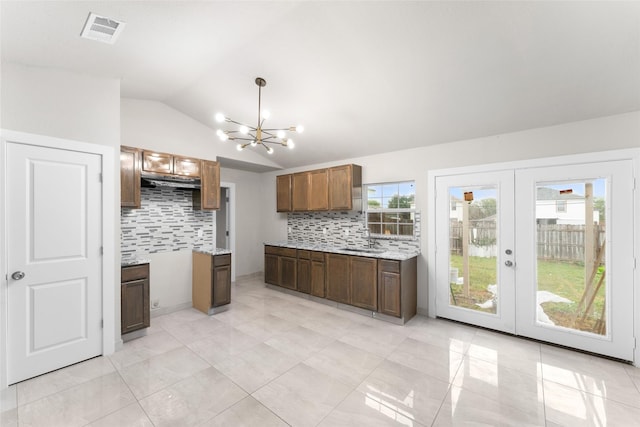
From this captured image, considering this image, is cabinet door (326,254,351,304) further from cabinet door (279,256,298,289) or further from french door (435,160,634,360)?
french door (435,160,634,360)

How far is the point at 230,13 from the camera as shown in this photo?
2193mm

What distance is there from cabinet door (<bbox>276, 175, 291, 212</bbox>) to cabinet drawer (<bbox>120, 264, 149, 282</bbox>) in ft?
9.02

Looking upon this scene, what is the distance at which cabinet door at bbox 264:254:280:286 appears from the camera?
5133mm

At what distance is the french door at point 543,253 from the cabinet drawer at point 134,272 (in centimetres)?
384

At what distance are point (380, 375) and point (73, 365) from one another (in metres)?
2.96

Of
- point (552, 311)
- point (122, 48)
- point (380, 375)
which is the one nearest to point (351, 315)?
point (380, 375)

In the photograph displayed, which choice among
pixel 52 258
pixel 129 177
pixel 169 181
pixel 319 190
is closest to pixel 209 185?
pixel 169 181

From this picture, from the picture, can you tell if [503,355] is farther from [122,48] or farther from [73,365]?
[122,48]

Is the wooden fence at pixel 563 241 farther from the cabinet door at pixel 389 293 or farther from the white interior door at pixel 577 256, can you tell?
the cabinet door at pixel 389 293

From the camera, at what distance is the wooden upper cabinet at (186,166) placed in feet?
12.8

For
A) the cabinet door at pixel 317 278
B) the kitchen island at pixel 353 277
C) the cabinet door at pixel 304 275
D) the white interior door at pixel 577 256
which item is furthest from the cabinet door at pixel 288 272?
the white interior door at pixel 577 256

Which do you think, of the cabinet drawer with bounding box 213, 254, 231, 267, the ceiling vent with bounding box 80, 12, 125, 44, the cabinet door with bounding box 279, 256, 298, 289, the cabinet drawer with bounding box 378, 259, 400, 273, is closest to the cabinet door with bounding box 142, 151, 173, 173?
the cabinet drawer with bounding box 213, 254, 231, 267

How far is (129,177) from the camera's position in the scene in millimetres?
3402

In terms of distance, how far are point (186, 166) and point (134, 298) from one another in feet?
6.34
